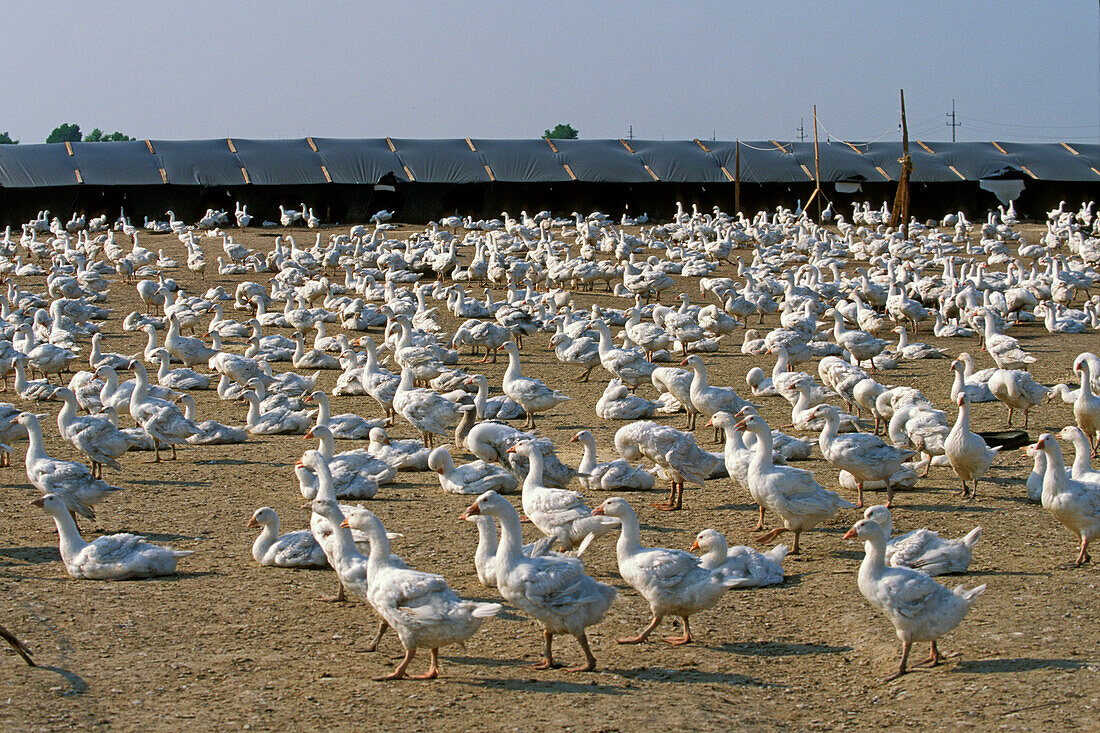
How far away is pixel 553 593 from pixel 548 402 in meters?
7.86

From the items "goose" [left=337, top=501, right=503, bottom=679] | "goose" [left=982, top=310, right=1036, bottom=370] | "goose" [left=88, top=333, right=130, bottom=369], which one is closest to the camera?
"goose" [left=337, top=501, right=503, bottom=679]

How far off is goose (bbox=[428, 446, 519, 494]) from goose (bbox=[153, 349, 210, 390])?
809 cm

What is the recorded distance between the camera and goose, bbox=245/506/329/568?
32.1ft

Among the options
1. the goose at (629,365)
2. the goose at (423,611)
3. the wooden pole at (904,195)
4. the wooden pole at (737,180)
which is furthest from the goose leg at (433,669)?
the wooden pole at (737,180)

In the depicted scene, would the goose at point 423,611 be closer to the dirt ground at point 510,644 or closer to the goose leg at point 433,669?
the goose leg at point 433,669

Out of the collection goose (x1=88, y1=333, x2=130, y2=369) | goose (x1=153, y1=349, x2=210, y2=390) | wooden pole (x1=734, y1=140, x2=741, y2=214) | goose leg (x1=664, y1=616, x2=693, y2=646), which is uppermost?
wooden pole (x1=734, y1=140, x2=741, y2=214)

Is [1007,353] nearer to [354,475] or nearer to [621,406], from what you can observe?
[621,406]

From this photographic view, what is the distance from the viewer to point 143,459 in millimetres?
14055

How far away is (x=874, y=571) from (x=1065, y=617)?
1693 mm

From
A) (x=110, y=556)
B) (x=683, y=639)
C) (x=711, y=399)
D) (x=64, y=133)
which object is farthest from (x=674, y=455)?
(x=64, y=133)

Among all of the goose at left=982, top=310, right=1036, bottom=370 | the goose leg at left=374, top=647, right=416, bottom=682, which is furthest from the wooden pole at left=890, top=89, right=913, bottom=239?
the goose leg at left=374, top=647, right=416, bottom=682

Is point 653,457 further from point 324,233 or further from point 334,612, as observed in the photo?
point 324,233

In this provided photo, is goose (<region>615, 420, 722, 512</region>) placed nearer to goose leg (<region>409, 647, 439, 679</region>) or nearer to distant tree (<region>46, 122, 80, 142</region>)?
goose leg (<region>409, 647, 439, 679</region>)

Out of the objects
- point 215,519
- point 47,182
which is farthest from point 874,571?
point 47,182
